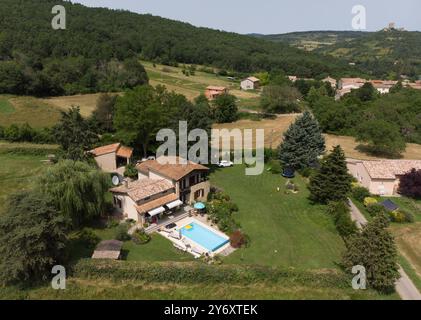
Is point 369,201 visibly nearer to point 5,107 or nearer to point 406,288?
point 406,288

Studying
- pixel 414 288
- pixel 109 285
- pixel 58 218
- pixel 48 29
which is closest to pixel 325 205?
pixel 414 288

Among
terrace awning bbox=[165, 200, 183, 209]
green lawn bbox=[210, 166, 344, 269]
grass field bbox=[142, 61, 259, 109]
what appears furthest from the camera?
grass field bbox=[142, 61, 259, 109]

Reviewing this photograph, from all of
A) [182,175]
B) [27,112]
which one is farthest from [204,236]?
[27,112]

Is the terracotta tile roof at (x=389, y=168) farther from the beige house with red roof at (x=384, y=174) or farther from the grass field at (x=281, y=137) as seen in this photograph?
the grass field at (x=281, y=137)

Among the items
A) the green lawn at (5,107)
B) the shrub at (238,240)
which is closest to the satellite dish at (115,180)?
the shrub at (238,240)

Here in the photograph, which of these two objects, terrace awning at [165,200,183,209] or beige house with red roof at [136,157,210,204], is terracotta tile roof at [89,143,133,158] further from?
terrace awning at [165,200,183,209]

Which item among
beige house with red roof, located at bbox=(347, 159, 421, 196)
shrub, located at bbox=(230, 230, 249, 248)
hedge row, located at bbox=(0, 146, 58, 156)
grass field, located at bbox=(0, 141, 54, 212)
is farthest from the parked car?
hedge row, located at bbox=(0, 146, 58, 156)

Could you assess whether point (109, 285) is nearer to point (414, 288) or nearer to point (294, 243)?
point (294, 243)
